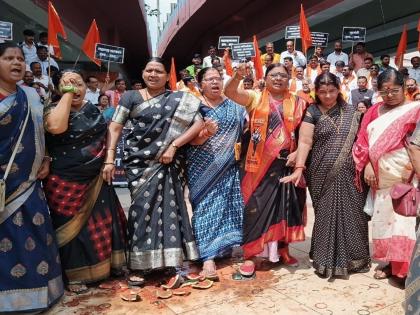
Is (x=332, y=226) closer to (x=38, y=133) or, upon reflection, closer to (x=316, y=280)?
(x=316, y=280)

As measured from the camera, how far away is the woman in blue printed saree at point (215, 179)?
3240mm

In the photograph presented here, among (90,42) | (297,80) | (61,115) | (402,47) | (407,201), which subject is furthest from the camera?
(297,80)

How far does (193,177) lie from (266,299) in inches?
42.1

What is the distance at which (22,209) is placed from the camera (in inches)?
99.9

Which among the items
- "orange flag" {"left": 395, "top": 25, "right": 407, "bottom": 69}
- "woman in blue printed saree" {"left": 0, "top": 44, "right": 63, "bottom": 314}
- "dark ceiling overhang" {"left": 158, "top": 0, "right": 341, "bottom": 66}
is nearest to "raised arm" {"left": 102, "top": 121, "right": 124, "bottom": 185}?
"woman in blue printed saree" {"left": 0, "top": 44, "right": 63, "bottom": 314}

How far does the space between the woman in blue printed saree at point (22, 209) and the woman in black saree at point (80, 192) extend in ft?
0.53

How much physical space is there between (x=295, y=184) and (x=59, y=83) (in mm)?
1809

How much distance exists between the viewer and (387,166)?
2.91 meters

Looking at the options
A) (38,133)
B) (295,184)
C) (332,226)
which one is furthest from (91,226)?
(332,226)

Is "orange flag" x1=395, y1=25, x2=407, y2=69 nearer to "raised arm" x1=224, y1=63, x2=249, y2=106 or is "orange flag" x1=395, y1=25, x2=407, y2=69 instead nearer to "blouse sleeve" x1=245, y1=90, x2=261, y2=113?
"blouse sleeve" x1=245, y1=90, x2=261, y2=113

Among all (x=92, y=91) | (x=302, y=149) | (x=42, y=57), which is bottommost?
(x=302, y=149)


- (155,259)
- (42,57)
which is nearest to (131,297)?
(155,259)

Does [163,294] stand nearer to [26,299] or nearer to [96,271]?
[96,271]

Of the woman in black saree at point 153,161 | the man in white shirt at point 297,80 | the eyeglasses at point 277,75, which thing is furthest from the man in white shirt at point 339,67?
the woman in black saree at point 153,161
